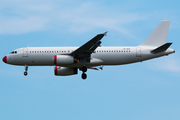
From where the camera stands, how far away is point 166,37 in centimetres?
3472

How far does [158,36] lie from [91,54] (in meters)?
7.76

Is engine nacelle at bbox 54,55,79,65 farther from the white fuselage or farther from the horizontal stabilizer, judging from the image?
the horizontal stabilizer

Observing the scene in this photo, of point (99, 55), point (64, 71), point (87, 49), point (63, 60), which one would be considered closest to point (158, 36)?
point (99, 55)

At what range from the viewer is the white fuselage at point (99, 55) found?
108 feet

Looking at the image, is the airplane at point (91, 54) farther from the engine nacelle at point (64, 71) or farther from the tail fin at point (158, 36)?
the engine nacelle at point (64, 71)

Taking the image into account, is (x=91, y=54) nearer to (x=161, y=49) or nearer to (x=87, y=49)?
(x=87, y=49)

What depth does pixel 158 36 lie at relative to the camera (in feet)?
113

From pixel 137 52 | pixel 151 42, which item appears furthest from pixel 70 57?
pixel 151 42

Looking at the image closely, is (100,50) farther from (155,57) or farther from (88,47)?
(155,57)

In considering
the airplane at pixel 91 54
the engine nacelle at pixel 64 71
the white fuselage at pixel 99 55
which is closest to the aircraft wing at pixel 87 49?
→ the airplane at pixel 91 54

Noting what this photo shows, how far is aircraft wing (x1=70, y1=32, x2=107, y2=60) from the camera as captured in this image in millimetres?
30173

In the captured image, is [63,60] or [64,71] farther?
[64,71]

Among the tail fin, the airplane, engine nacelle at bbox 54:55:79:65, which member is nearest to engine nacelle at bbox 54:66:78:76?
the airplane

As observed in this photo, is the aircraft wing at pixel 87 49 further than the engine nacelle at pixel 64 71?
No
